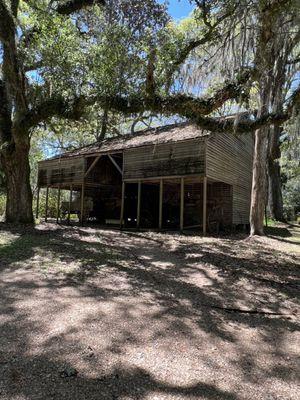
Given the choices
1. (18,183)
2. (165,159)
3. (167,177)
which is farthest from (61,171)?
(167,177)

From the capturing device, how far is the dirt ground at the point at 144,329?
110 inches

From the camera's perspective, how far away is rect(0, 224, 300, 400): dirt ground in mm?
2791

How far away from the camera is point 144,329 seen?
3.93 m

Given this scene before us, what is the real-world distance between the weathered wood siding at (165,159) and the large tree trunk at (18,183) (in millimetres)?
5236

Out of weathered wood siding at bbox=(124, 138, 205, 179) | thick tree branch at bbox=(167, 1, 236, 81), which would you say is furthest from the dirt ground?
weathered wood siding at bbox=(124, 138, 205, 179)

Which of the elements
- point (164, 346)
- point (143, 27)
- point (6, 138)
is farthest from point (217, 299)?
point (6, 138)

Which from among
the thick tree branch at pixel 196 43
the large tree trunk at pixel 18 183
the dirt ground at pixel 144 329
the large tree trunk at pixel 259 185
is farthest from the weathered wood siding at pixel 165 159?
the dirt ground at pixel 144 329

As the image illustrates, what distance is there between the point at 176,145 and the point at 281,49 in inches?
290

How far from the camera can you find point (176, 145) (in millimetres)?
14984

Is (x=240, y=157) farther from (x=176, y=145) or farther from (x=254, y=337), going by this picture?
(x=254, y=337)

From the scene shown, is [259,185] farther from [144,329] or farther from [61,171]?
[61,171]

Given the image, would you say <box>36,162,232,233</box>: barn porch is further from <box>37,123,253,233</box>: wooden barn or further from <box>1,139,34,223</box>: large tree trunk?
<box>1,139,34,223</box>: large tree trunk

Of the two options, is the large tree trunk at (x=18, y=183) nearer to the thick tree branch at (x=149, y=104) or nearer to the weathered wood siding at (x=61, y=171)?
the thick tree branch at (x=149, y=104)

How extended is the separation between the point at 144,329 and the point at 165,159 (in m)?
11.9
